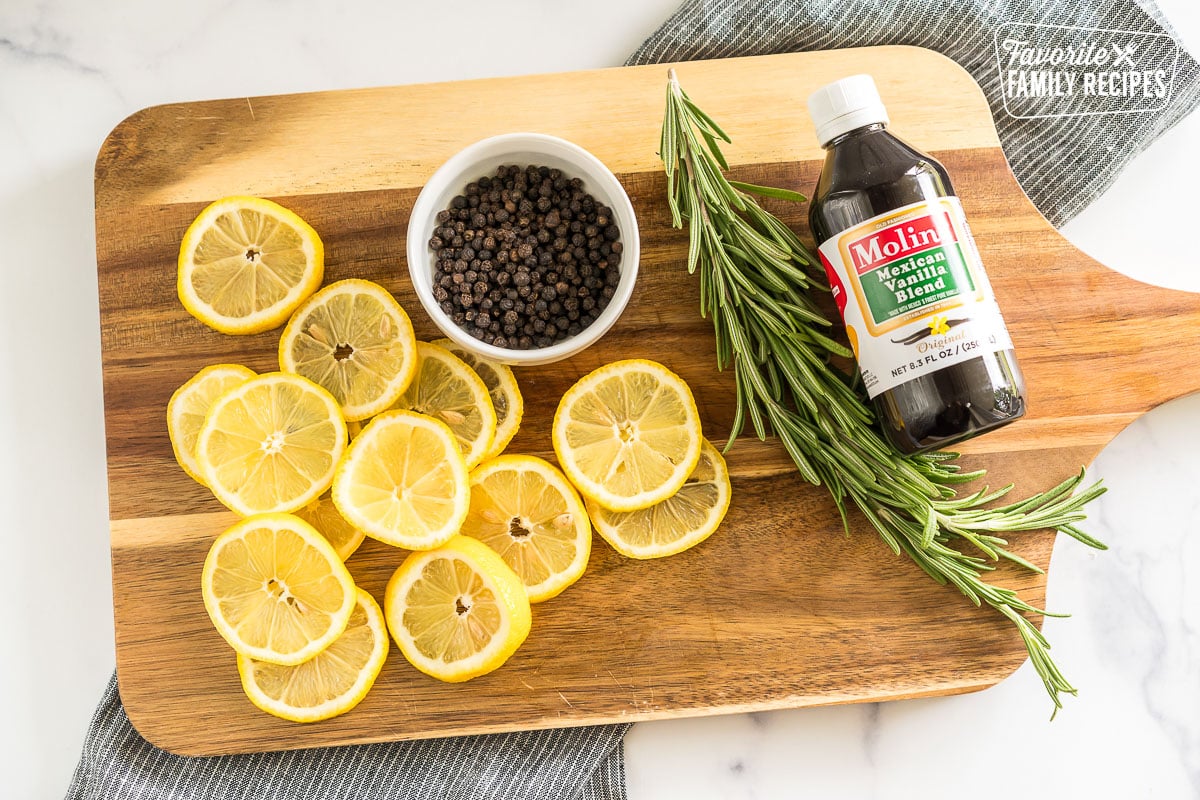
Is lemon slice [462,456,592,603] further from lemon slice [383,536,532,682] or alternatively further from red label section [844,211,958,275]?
red label section [844,211,958,275]

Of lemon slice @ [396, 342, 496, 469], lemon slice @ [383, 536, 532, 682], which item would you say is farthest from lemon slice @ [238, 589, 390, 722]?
lemon slice @ [396, 342, 496, 469]

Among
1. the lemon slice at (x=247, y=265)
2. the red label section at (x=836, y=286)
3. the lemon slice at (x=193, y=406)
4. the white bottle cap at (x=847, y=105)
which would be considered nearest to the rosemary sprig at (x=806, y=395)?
the red label section at (x=836, y=286)

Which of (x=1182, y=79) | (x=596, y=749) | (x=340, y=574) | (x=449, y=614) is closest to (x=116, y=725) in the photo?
(x=340, y=574)

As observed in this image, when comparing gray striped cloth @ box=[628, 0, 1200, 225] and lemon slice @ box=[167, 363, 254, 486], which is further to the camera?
gray striped cloth @ box=[628, 0, 1200, 225]

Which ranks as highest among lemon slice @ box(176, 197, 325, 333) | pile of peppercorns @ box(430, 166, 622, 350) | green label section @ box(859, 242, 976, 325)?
green label section @ box(859, 242, 976, 325)

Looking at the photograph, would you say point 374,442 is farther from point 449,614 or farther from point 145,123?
point 145,123

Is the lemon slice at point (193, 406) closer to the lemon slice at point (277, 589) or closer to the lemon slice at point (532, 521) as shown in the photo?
the lemon slice at point (277, 589)

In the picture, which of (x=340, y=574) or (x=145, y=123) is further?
(x=145, y=123)
